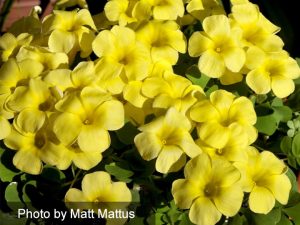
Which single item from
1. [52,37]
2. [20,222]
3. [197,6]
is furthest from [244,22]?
[20,222]

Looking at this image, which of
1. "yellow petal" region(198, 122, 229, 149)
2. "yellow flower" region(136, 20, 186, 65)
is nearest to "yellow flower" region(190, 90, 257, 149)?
"yellow petal" region(198, 122, 229, 149)

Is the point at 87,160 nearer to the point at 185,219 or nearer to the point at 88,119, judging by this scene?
the point at 88,119

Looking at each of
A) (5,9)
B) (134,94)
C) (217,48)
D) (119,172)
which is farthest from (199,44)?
(5,9)

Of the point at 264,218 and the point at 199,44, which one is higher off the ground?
the point at 199,44

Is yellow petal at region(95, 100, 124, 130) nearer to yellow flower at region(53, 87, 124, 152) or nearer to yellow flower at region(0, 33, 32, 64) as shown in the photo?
yellow flower at region(53, 87, 124, 152)

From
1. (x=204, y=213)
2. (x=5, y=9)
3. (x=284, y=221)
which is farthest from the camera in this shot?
(x=5, y=9)

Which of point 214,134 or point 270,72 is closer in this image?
point 214,134
